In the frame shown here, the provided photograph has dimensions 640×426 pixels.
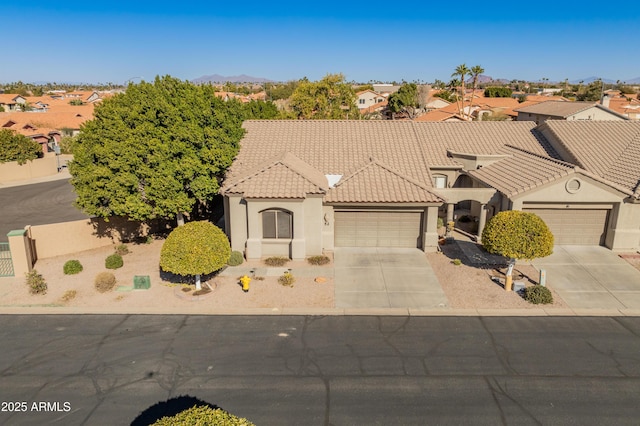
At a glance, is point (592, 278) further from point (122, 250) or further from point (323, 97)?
point (323, 97)

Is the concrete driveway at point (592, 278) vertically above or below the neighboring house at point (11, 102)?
below

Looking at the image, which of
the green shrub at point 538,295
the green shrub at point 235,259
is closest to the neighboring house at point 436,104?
the green shrub at point 235,259

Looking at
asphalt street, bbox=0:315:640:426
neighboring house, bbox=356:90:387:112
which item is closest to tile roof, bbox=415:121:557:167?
asphalt street, bbox=0:315:640:426

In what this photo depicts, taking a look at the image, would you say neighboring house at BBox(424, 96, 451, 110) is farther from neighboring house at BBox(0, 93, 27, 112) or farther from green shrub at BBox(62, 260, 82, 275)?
neighboring house at BBox(0, 93, 27, 112)

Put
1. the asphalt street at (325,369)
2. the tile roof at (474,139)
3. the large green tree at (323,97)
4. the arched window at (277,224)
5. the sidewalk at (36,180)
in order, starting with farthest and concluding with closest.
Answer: the large green tree at (323,97) → the sidewalk at (36,180) → the tile roof at (474,139) → the arched window at (277,224) → the asphalt street at (325,369)

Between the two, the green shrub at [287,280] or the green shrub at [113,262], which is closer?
the green shrub at [287,280]

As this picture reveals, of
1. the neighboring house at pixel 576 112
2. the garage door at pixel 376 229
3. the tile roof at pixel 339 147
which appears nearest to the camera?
the garage door at pixel 376 229

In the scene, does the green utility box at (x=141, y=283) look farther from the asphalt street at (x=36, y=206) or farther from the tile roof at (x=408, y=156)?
the asphalt street at (x=36, y=206)

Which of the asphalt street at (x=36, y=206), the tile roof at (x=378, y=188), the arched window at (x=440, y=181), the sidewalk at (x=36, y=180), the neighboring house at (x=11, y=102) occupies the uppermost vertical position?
the neighboring house at (x=11, y=102)
